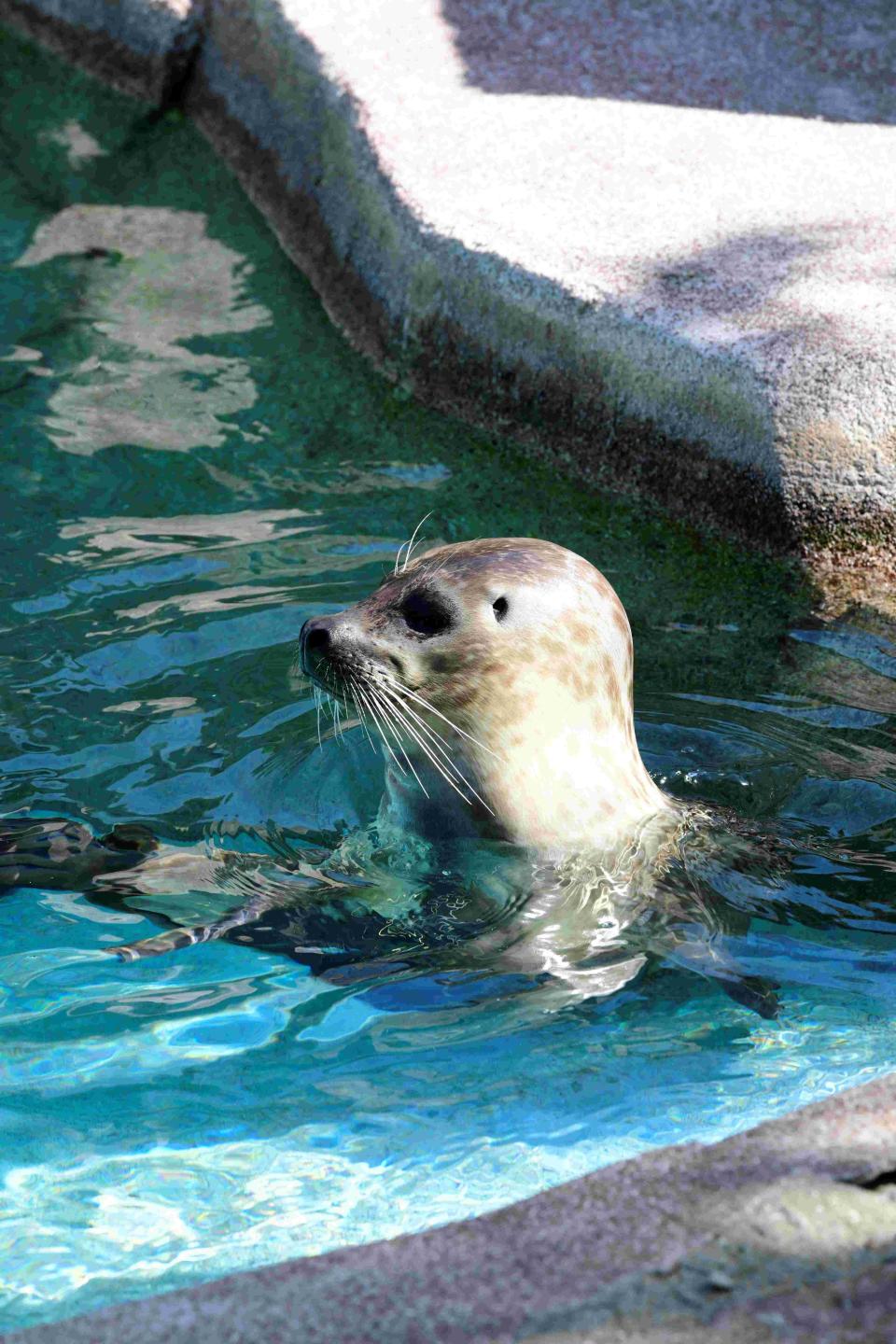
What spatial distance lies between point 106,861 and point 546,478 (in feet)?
8.84

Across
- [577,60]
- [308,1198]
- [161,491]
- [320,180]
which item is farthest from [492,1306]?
[577,60]

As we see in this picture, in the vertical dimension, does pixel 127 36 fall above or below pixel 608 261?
above

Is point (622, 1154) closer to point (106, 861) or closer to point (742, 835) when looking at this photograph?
point (742, 835)

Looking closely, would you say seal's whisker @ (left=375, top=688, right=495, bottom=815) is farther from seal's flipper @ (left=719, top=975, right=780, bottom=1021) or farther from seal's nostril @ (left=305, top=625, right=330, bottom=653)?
seal's flipper @ (left=719, top=975, right=780, bottom=1021)

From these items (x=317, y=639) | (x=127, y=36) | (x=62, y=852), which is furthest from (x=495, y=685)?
(x=127, y=36)

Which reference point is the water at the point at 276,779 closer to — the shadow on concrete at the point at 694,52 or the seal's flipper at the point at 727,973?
the seal's flipper at the point at 727,973

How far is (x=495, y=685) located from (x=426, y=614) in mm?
232

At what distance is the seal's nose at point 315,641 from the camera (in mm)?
3480

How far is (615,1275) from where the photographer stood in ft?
6.49

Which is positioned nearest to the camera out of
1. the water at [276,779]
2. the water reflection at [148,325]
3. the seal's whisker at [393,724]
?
the water at [276,779]

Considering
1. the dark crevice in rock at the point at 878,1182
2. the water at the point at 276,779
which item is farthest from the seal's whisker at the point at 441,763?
the dark crevice in rock at the point at 878,1182

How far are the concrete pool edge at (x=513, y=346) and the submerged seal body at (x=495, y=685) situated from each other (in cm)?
169

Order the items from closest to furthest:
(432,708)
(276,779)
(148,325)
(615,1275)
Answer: (615,1275)
(432,708)
(276,779)
(148,325)

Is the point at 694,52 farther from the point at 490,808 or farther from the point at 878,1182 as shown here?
the point at 878,1182
